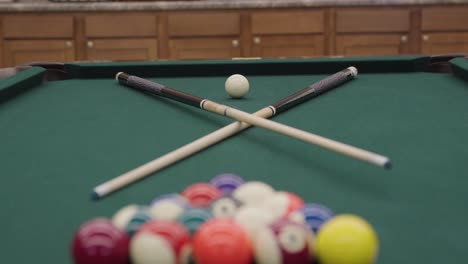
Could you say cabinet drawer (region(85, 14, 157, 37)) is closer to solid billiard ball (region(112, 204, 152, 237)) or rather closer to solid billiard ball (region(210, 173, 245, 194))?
solid billiard ball (region(210, 173, 245, 194))

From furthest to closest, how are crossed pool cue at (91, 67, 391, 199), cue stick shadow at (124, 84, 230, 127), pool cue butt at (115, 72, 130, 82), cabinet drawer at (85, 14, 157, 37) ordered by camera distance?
1. cabinet drawer at (85, 14, 157, 37)
2. pool cue butt at (115, 72, 130, 82)
3. cue stick shadow at (124, 84, 230, 127)
4. crossed pool cue at (91, 67, 391, 199)

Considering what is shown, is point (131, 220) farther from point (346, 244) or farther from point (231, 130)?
point (231, 130)

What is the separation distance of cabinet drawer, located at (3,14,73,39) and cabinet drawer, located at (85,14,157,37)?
144mm

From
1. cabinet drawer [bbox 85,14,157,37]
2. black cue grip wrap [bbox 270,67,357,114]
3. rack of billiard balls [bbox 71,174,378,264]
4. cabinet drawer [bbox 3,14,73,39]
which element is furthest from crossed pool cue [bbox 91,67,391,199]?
cabinet drawer [bbox 3,14,73,39]

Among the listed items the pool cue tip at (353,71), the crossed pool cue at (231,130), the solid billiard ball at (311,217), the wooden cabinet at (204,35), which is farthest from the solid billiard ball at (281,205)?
the wooden cabinet at (204,35)

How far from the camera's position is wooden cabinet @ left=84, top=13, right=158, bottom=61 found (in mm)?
3912

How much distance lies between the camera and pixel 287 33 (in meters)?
3.99

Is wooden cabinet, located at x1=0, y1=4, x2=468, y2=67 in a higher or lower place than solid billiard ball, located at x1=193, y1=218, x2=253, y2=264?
higher

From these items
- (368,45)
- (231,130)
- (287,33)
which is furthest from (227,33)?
(231,130)

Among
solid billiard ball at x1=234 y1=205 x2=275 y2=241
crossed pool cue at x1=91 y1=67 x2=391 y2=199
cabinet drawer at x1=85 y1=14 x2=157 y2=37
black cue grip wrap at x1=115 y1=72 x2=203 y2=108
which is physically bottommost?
solid billiard ball at x1=234 y1=205 x2=275 y2=241

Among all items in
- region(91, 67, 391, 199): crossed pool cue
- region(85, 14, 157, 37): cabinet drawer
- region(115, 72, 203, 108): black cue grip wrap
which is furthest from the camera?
region(85, 14, 157, 37): cabinet drawer

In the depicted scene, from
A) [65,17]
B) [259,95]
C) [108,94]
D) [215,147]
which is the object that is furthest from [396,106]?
[65,17]

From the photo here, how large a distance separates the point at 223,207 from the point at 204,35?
332cm

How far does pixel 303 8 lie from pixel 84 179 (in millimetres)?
3158
